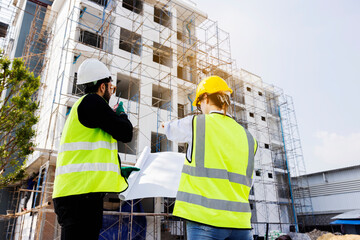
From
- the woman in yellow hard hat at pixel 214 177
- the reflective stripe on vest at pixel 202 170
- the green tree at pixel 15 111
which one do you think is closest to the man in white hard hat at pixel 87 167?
the woman in yellow hard hat at pixel 214 177

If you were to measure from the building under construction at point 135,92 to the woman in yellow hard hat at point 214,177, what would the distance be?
840cm

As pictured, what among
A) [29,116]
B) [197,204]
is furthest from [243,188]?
[29,116]

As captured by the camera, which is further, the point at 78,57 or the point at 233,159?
the point at 78,57

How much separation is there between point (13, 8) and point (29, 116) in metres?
14.3

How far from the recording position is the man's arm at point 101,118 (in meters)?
1.71

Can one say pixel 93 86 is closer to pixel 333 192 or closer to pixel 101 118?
pixel 101 118

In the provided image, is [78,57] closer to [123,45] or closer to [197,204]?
[123,45]

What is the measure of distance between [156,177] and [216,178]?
5854mm

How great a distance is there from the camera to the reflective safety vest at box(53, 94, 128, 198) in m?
1.61

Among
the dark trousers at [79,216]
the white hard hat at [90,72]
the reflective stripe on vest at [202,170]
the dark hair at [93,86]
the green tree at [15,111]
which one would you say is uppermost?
the green tree at [15,111]

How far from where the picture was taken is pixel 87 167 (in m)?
1.65

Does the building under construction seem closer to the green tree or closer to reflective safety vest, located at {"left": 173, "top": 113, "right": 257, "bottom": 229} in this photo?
the green tree

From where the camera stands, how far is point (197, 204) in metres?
1.39

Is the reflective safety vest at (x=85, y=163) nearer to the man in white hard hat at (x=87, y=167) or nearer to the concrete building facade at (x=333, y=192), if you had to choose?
the man in white hard hat at (x=87, y=167)
